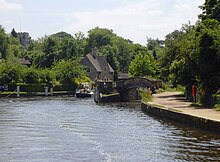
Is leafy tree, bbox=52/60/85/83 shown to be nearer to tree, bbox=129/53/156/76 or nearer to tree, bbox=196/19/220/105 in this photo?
tree, bbox=129/53/156/76

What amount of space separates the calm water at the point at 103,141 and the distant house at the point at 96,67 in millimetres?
86714

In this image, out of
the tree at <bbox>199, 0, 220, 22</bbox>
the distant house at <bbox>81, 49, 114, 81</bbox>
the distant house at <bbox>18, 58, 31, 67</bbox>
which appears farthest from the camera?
the distant house at <bbox>18, 58, 31, 67</bbox>

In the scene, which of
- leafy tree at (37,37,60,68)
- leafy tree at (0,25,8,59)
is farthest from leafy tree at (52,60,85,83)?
leafy tree at (0,25,8,59)

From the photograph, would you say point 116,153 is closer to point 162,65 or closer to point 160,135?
point 160,135

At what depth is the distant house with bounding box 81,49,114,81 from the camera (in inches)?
4993

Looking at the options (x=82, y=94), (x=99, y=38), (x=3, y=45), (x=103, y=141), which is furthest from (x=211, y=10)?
Result: (x=99, y=38)

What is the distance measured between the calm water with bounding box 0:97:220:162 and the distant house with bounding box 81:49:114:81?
284ft

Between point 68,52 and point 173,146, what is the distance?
Answer: 105774 millimetres

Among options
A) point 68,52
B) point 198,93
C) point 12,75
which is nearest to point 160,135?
point 198,93

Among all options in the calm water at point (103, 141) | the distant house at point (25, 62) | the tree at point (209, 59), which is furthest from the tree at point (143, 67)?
the calm water at point (103, 141)

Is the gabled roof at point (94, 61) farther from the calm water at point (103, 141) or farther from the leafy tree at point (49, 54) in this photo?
the calm water at point (103, 141)

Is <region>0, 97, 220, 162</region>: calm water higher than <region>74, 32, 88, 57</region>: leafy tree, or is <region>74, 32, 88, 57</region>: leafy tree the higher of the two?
<region>74, 32, 88, 57</region>: leafy tree

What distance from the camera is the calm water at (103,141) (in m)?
23.0

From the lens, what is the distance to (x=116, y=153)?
23.8 meters
